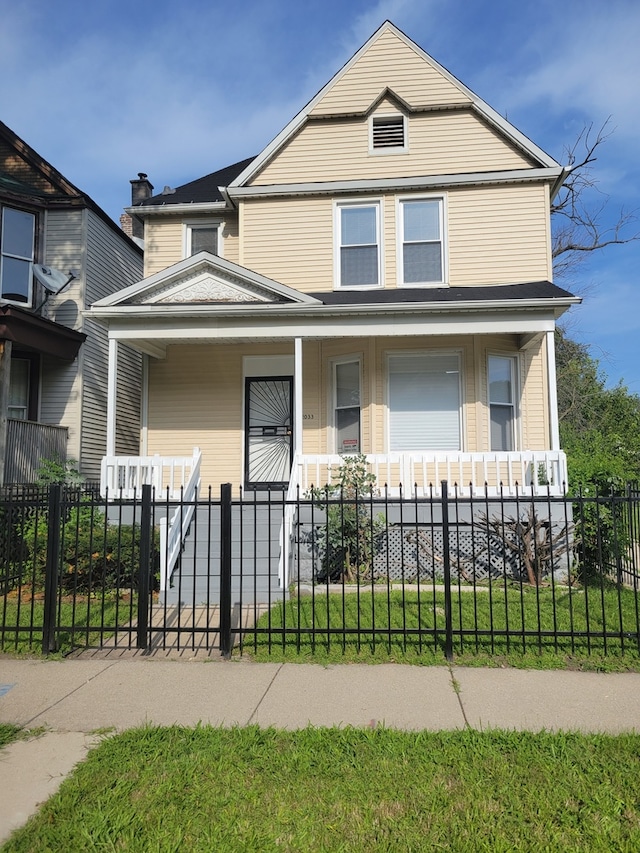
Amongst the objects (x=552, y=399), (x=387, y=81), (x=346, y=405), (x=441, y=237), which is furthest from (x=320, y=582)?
(x=387, y=81)

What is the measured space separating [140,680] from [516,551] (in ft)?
19.2

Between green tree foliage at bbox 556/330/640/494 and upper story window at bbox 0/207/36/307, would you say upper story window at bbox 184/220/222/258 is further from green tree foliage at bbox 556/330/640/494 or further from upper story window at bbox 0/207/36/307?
green tree foliage at bbox 556/330/640/494

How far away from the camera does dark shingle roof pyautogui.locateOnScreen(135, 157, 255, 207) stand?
1409 cm

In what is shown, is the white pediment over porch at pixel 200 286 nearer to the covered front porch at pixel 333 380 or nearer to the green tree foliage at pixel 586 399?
the covered front porch at pixel 333 380

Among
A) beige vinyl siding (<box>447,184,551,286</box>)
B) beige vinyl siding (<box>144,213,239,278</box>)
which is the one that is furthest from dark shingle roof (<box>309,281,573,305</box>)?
beige vinyl siding (<box>144,213,239,278</box>)

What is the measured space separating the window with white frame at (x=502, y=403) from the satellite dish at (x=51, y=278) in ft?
29.6

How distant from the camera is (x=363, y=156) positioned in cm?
1300

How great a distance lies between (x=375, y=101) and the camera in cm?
1294

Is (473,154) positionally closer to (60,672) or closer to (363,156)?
(363,156)

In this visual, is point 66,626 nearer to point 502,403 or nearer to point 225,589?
point 225,589

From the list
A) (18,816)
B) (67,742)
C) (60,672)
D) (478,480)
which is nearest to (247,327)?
(478,480)

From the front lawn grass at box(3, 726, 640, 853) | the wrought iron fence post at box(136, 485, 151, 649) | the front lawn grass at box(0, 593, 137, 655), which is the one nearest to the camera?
the front lawn grass at box(3, 726, 640, 853)

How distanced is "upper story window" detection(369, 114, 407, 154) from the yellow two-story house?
0.11 feet

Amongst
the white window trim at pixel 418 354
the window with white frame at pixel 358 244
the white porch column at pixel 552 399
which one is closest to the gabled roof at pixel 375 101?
the window with white frame at pixel 358 244
